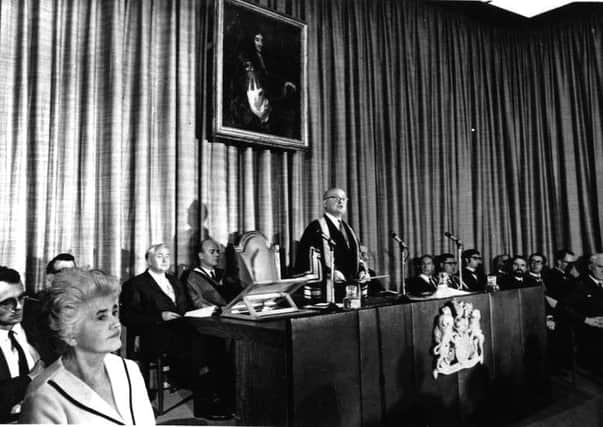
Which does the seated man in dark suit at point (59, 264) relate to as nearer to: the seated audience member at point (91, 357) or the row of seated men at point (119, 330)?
the row of seated men at point (119, 330)

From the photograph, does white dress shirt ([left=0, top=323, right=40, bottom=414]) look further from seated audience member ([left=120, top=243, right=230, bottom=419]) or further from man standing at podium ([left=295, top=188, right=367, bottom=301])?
man standing at podium ([left=295, top=188, right=367, bottom=301])

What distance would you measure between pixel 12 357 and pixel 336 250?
8.02 ft

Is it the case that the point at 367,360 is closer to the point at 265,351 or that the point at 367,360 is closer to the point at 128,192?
the point at 265,351

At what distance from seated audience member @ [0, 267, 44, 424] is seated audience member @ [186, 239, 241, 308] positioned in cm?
179

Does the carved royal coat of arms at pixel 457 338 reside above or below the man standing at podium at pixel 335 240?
below

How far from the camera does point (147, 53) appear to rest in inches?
190

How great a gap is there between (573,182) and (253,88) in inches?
204

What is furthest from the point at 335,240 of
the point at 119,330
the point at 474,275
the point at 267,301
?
the point at 119,330

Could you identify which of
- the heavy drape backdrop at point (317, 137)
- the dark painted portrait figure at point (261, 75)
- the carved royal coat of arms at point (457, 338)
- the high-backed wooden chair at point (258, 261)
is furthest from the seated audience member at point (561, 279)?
the high-backed wooden chair at point (258, 261)

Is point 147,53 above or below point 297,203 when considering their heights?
above

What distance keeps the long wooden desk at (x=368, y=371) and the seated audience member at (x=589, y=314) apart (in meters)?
1.02

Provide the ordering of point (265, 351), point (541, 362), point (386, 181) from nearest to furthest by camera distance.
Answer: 1. point (265, 351)
2. point (541, 362)
3. point (386, 181)

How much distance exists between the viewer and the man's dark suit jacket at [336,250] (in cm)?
412

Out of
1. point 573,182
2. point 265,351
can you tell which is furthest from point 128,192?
point 573,182
